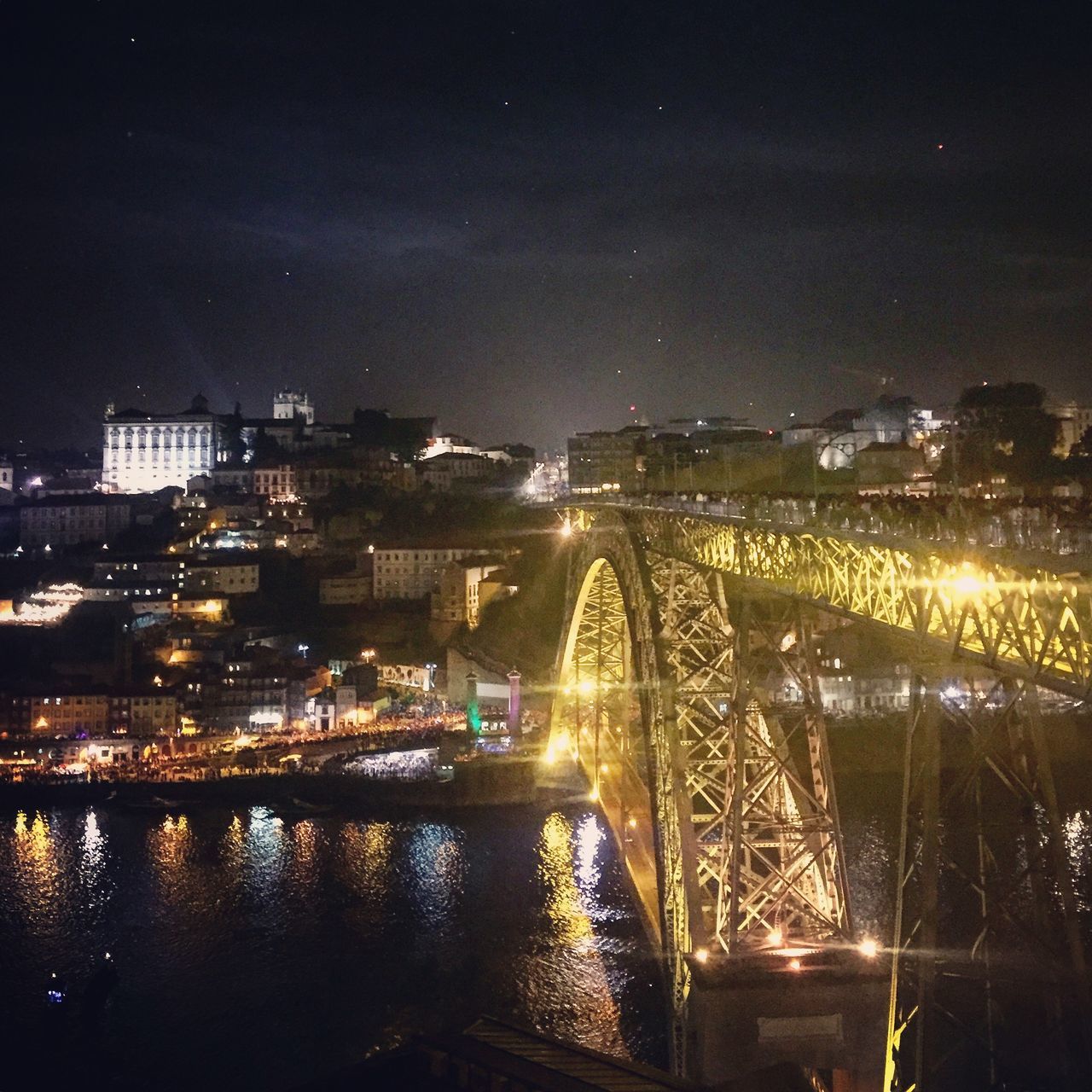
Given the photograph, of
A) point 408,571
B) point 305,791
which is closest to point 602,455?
point 408,571

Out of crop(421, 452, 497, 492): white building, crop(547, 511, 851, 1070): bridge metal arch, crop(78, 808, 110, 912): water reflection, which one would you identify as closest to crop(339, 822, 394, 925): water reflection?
crop(78, 808, 110, 912): water reflection

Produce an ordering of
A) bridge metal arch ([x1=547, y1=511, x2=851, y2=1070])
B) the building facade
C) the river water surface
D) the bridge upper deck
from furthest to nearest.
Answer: the building facade
the river water surface
bridge metal arch ([x1=547, y1=511, x2=851, y2=1070])
the bridge upper deck

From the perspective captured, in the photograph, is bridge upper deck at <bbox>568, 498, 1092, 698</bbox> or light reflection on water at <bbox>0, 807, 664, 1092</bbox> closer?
bridge upper deck at <bbox>568, 498, 1092, 698</bbox>

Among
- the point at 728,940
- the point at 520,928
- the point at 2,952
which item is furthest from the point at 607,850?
the point at 728,940

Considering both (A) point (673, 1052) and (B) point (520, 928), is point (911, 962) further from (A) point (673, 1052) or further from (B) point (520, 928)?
(B) point (520, 928)

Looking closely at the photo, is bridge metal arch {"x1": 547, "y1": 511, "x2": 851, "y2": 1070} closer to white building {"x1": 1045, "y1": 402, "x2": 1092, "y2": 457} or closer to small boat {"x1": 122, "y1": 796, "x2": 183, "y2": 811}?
white building {"x1": 1045, "y1": 402, "x2": 1092, "y2": 457}

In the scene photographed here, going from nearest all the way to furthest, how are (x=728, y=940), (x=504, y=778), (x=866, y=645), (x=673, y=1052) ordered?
1. (x=728, y=940)
2. (x=673, y=1052)
3. (x=504, y=778)
4. (x=866, y=645)

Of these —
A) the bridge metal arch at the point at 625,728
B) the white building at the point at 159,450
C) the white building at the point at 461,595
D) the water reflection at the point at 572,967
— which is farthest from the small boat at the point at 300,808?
the white building at the point at 159,450
